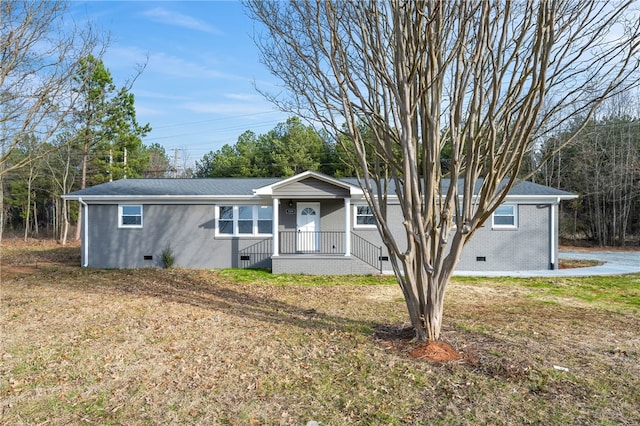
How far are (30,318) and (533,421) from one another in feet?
24.1

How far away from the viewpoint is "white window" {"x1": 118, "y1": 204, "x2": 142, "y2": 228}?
1450cm

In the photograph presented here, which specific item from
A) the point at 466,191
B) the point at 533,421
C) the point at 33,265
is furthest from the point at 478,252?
the point at 33,265

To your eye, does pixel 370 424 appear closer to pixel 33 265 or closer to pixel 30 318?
pixel 30 318

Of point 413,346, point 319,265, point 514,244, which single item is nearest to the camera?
point 413,346

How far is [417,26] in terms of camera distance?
4668 millimetres

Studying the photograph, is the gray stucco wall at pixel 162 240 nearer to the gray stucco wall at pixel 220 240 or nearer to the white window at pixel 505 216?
the gray stucco wall at pixel 220 240

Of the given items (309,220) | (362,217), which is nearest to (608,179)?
(362,217)

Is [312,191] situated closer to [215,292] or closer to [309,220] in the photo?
[309,220]

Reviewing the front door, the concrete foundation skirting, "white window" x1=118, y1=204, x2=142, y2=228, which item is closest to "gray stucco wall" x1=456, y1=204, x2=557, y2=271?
the concrete foundation skirting

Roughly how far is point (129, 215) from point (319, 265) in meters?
7.05

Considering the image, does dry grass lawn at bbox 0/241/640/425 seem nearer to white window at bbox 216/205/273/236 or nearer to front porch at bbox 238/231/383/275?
front porch at bbox 238/231/383/275

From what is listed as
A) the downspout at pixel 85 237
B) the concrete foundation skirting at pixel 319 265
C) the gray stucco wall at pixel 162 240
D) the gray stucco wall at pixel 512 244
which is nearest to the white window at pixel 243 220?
the gray stucco wall at pixel 162 240

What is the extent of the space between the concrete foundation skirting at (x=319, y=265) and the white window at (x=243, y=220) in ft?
6.01

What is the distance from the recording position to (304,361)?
15.6 ft
